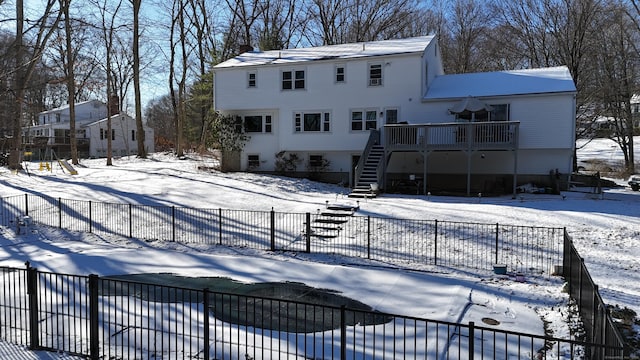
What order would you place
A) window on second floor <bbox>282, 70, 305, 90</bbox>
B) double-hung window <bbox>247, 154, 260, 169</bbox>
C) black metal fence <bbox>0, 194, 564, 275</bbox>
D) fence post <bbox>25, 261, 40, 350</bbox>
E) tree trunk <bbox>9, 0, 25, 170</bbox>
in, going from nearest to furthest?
fence post <bbox>25, 261, 40, 350</bbox>
black metal fence <bbox>0, 194, 564, 275</bbox>
tree trunk <bbox>9, 0, 25, 170</bbox>
window on second floor <bbox>282, 70, 305, 90</bbox>
double-hung window <bbox>247, 154, 260, 169</bbox>

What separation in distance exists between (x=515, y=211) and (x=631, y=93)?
102ft

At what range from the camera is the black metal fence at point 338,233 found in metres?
12.8

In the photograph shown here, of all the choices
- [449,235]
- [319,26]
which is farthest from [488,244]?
[319,26]

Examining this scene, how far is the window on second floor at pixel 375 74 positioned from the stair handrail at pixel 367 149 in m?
3.03

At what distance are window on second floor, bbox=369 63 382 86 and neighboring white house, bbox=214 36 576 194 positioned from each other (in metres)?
0.06

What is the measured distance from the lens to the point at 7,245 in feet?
47.2

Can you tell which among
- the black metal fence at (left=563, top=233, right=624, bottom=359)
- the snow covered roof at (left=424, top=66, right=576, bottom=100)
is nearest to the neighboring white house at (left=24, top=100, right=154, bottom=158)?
the snow covered roof at (left=424, top=66, right=576, bottom=100)

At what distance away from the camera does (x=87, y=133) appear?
5656 centimetres


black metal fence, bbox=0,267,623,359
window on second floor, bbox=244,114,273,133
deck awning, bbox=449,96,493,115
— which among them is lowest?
black metal fence, bbox=0,267,623,359

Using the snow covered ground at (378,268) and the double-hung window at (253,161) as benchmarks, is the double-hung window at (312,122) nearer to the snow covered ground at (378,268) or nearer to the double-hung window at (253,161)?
the double-hung window at (253,161)

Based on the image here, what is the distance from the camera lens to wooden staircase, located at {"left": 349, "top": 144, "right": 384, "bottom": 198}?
21547mm

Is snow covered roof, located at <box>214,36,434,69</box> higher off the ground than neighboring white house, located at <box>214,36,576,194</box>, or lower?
higher

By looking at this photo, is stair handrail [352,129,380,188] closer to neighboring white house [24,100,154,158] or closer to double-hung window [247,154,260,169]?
double-hung window [247,154,260,169]

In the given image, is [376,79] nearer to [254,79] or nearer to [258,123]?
[254,79]
